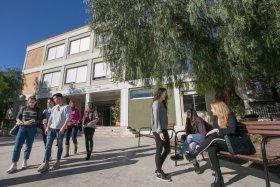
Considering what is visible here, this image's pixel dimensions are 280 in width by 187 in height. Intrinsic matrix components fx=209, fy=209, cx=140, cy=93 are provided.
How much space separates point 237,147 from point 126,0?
6.94 metres

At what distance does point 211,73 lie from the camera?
7914 mm

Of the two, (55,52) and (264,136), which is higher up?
(55,52)

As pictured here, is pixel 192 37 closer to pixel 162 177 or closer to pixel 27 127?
pixel 162 177

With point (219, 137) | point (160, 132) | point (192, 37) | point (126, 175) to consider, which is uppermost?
point (192, 37)

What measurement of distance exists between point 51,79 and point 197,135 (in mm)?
20274

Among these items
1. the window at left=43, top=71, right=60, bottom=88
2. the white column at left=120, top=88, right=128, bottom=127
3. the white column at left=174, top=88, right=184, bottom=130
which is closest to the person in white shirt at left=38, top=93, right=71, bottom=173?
the white column at left=174, top=88, right=184, bottom=130

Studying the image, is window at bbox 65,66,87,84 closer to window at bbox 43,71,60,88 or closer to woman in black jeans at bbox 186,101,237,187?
window at bbox 43,71,60,88

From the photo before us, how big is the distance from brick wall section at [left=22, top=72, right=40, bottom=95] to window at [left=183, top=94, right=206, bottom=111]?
16.2 metres

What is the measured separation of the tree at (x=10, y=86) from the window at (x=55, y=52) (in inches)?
151

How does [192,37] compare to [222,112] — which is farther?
[192,37]

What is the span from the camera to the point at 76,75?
20.4 metres

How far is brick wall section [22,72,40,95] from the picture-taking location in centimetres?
2262

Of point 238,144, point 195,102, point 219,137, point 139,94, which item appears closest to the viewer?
point 238,144

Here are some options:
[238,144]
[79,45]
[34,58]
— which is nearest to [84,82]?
[79,45]
